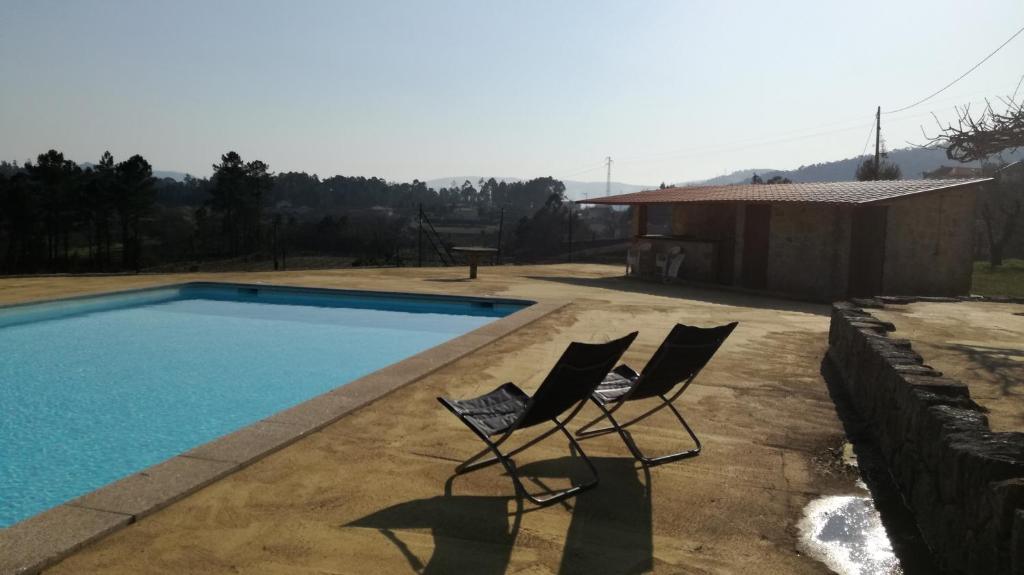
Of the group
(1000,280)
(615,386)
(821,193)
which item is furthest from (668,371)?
(1000,280)

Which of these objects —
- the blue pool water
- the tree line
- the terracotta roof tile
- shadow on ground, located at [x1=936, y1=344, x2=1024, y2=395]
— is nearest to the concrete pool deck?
shadow on ground, located at [x1=936, y1=344, x2=1024, y2=395]

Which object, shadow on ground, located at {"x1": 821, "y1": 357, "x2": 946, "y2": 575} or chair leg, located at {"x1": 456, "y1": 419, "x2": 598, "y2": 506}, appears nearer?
shadow on ground, located at {"x1": 821, "y1": 357, "x2": 946, "y2": 575}

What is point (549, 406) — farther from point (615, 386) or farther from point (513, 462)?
point (615, 386)

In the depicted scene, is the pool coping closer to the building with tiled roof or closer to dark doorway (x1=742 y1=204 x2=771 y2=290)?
the building with tiled roof

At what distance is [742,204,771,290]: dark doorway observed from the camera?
A: 1581 centimetres

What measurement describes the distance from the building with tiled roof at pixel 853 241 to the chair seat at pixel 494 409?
36.0 feet

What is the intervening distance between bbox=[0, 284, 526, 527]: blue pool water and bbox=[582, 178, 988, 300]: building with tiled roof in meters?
6.52

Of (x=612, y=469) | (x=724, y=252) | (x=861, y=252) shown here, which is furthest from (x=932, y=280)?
(x=612, y=469)

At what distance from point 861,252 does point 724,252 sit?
10.8ft

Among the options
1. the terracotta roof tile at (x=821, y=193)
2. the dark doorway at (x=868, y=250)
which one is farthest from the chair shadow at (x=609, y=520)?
the dark doorway at (x=868, y=250)

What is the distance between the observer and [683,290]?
595 inches

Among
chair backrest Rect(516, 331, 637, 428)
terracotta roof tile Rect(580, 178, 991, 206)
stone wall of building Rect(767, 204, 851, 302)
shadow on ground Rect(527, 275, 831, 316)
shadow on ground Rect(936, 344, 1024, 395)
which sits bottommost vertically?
shadow on ground Rect(936, 344, 1024, 395)

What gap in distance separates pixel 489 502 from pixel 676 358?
1.43 m

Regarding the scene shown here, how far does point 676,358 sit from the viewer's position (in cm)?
414
